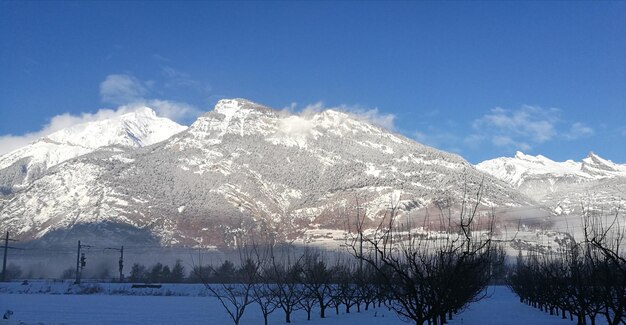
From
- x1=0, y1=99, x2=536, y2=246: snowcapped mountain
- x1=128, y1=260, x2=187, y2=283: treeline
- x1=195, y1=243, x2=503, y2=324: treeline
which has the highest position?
x1=0, y1=99, x2=536, y2=246: snowcapped mountain

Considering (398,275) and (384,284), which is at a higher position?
(398,275)

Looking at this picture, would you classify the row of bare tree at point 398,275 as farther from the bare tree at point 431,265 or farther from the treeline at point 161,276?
the treeline at point 161,276

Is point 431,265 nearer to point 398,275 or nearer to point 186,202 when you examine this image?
point 398,275

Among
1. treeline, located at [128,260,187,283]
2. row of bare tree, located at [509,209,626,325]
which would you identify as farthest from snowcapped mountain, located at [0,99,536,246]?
row of bare tree, located at [509,209,626,325]

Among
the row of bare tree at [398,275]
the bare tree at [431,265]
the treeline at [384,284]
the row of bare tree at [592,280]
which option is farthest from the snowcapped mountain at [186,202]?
the bare tree at [431,265]

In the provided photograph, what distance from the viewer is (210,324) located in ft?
86.5

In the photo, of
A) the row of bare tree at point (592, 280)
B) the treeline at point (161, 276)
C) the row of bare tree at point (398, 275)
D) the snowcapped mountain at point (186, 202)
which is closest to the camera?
the row of bare tree at point (398, 275)

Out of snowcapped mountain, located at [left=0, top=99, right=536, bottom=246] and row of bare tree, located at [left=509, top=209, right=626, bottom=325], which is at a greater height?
snowcapped mountain, located at [left=0, top=99, right=536, bottom=246]

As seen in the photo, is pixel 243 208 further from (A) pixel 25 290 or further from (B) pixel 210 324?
(B) pixel 210 324

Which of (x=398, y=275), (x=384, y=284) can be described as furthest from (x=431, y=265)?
(x=384, y=284)

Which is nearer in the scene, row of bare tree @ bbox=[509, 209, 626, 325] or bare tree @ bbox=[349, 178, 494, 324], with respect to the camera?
bare tree @ bbox=[349, 178, 494, 324]

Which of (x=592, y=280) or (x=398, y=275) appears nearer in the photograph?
(x=592, y=280)

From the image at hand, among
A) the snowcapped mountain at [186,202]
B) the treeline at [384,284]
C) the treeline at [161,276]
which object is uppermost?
the snowcapped mountain at [186,202]

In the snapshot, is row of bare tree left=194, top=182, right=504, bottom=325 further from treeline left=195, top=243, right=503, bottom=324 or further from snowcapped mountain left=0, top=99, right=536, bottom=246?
snowcapped mountain left=0, top=99, right=536, bottom=246
